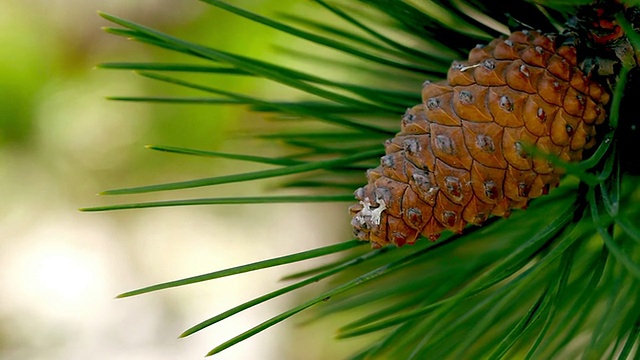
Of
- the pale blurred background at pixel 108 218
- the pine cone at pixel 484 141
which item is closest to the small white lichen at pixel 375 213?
the pine cone at pixel 484 141

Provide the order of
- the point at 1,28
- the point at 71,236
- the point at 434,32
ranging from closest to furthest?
the point at 434,32 < the point at 1,28 < the point at 71,236

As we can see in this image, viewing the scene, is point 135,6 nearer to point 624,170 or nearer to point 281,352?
point 281,352

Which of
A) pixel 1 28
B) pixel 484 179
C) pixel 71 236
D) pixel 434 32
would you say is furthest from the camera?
pixel 71 236

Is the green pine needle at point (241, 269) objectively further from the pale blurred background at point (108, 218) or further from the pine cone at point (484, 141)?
the pale blurred background at point (108, 218)

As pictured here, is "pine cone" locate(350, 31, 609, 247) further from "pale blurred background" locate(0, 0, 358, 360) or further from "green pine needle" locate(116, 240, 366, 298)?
"pale blurred background" locate(0, 0, 358, 360)

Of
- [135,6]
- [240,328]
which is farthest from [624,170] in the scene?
[135,6]

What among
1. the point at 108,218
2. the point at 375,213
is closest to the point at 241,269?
the point at 375,213
